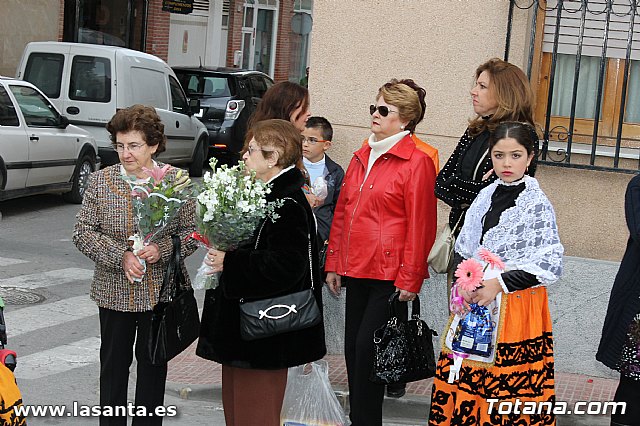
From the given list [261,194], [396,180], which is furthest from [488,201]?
[261,194]

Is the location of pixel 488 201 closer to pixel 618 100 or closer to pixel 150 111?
pixel 150 111

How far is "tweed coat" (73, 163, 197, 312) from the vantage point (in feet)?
17.5

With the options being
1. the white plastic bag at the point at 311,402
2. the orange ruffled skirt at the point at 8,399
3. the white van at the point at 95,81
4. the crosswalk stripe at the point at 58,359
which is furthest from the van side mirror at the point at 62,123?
the orange ruffled skirt at the point at 8,399

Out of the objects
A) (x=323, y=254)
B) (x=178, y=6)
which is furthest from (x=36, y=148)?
(x=178, y=6)

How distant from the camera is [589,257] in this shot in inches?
311

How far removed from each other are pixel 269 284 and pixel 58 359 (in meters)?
3.52

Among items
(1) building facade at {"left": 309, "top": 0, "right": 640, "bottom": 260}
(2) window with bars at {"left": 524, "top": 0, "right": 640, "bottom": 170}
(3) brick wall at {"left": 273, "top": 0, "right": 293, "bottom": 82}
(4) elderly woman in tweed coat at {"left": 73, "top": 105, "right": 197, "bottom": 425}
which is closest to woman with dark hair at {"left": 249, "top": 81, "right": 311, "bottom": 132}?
(4) elderly woman in tweed coat at {"left": 73, "top": 105, "right": 197, "bottom": 425}

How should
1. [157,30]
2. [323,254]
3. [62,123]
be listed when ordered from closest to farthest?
[323,254], [62,123], [157,30]

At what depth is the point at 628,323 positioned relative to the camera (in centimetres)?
530

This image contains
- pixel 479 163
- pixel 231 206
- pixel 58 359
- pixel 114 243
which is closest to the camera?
pixel 231 206

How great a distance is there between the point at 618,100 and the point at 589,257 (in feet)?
3.97

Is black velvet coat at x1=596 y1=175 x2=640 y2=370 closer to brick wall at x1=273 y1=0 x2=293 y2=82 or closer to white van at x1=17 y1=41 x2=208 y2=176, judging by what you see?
white van at x1=17 y1=41 x2=208 y2=176

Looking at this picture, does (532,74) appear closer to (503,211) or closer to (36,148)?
(503,211)

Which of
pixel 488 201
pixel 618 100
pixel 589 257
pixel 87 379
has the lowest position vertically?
pixel 87 379
